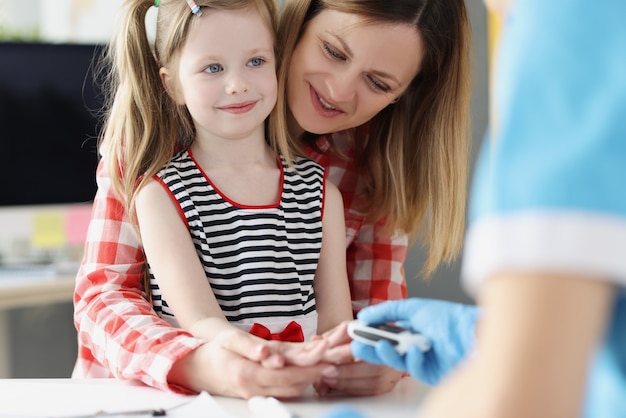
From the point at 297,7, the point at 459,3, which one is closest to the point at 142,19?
the point at 297,7

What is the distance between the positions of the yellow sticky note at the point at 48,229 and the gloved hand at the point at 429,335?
225 cm

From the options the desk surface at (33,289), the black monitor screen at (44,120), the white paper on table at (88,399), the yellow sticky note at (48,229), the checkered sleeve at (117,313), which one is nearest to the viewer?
the white paper on table at (88,399)

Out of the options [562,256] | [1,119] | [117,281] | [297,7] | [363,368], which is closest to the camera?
[562,256]

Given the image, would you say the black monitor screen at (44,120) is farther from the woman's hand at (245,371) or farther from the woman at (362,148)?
the woman's hand at (245,371)

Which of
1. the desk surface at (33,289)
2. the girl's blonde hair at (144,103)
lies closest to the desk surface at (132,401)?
the girl's blonde hair at (144,103)

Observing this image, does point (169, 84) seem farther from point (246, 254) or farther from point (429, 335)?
point (429, 335)

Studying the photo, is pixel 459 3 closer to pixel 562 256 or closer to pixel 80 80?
pixel 562 256

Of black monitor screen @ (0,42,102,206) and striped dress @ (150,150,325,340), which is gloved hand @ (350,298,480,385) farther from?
black monitor screen @ (0,42,102,206)

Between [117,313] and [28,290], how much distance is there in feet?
3.96

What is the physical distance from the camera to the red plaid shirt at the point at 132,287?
97 cm

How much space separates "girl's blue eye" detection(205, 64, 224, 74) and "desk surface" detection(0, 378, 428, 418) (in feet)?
1.35

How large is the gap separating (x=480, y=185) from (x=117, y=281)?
858 millimetres

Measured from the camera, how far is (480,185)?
37cm

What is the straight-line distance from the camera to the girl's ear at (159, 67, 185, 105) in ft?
3.79
